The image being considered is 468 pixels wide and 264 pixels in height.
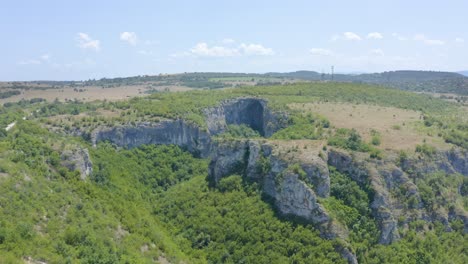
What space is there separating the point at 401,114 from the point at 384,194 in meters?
56.6

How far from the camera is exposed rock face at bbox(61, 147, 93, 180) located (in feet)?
258

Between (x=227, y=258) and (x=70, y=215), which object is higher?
(x=70, y=215)

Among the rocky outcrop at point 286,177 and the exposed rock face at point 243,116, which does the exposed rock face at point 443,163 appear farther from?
the exposed rock face at point 243,116

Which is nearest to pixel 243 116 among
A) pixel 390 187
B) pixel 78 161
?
pixel 390 187

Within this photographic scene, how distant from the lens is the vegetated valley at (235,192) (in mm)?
62825

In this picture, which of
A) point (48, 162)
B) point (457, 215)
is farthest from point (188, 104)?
point (457, 215)

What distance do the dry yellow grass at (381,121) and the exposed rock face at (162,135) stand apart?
3182cm

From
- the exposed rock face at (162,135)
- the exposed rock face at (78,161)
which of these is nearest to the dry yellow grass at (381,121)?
the exposed rock face at (162,135)

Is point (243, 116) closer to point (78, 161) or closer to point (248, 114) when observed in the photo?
point (248, 114)

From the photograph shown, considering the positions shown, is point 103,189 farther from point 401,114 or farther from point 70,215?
point 401,114

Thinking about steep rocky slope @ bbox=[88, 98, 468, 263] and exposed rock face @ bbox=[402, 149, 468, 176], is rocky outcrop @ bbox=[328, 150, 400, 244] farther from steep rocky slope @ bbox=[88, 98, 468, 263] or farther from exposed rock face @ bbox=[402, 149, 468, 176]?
exposed rock face @ bbox=[402, 149, 468, 176]

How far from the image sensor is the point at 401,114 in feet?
422

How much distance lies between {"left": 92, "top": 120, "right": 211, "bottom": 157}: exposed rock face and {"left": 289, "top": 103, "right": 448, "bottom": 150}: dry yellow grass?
3182 cm

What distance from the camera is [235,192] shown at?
85.9 m
